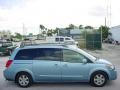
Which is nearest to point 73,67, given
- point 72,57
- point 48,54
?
point 72,57

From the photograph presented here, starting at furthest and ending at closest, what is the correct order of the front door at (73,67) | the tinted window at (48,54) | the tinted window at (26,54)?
1. the tinted window at (26,54)
2. the tinted window at (48,54)
3. the front door at (73,67)

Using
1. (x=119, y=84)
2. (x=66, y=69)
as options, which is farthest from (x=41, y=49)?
(x=119, y=84)

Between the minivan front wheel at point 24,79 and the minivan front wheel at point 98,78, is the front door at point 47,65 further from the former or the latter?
the minivan front wheel at point 98,78

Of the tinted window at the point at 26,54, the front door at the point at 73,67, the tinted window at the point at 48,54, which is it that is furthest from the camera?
the tinted window at the point at 26,54

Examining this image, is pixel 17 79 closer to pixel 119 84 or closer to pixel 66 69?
pixel 66 69

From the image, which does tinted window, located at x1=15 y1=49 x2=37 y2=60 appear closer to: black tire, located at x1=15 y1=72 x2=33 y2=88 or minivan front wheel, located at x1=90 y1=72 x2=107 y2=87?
black tire, located at x1=15 y1=72 x2=33 y2=88

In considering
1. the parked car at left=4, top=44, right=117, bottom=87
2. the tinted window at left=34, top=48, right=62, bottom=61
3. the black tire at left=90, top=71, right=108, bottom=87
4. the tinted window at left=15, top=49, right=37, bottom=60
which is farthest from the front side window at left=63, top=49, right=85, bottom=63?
the tinted window at left=15, top=49, right=37, bottom=60

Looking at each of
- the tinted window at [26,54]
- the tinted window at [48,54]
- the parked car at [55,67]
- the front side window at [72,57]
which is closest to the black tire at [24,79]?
the parked car at [55,67]

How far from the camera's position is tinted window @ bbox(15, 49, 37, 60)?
8.73m

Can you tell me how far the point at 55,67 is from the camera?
27.8 feet

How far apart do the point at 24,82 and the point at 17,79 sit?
0.30 m

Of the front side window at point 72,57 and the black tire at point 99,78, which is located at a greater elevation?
the front side window at point 72,57

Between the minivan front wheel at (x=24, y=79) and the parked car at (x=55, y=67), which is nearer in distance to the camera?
the parked car at (x=55, y=67)

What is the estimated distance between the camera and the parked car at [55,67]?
8.43 m
